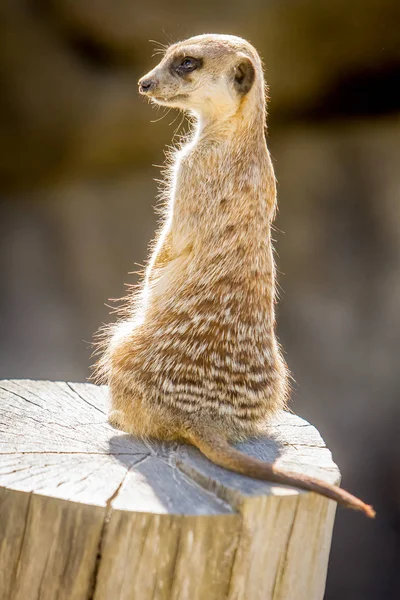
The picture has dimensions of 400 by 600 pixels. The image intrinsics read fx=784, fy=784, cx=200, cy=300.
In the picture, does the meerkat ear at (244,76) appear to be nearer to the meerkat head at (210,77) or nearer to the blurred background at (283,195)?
the meerkat head at (210,77)

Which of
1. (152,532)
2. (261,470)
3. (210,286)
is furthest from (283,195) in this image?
(152,532)

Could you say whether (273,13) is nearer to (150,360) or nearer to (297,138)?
(297,138)

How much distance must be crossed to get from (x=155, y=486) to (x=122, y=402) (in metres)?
0.36

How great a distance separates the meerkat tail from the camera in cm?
Result: 141

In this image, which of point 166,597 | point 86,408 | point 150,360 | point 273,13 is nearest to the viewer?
point 166,597

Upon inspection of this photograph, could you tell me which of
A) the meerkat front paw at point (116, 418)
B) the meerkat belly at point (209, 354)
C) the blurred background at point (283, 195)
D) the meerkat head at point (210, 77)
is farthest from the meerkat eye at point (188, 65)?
the blurred background at point (283, 195)

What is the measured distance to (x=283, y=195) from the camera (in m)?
4.50

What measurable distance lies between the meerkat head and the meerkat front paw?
0.76m

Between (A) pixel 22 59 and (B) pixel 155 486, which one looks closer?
(B) pixel 155 486

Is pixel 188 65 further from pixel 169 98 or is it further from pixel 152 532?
pixel 152 532

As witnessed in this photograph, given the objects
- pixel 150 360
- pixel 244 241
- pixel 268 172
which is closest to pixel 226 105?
pixel 268 172

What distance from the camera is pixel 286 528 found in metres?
1.50

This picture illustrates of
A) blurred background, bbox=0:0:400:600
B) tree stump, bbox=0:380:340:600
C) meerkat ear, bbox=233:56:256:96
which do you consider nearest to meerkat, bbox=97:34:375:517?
meerkat ear, bbox=233:56:256:96

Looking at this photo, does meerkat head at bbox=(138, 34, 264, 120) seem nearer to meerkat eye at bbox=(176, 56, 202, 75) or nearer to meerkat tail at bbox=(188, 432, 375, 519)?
meerkat eye at bbox=(176, 56, 202, 75)
